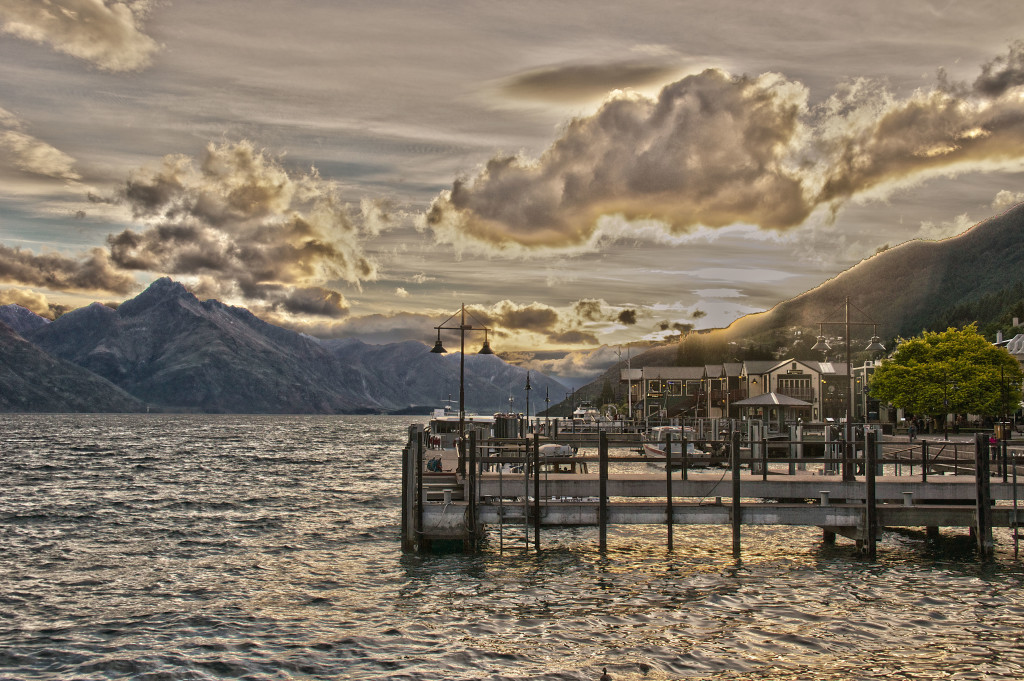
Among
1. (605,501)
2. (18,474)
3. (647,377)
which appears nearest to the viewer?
(605,501)

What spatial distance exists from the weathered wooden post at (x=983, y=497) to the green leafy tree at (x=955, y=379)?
72.5 m

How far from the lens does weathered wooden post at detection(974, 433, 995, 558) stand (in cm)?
2786

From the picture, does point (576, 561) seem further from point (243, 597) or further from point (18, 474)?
point (18, 474)

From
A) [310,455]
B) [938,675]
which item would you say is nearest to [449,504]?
[938,675]

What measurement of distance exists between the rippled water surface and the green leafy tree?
66458 millimetres

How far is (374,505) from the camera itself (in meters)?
49.8

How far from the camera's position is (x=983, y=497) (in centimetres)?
2812

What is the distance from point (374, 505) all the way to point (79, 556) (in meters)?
18.5

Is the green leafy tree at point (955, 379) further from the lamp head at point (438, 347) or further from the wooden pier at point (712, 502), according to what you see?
the wooden pier at point (712, 502)

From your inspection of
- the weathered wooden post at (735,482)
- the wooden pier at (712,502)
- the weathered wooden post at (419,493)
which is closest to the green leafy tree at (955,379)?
the wooden pier at (712,502)

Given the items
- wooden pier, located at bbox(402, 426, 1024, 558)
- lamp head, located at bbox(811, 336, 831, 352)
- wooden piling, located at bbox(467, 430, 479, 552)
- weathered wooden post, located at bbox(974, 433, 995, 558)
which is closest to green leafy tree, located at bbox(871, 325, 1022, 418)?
lamp head, located at bbox(811, 336, 831, 352)

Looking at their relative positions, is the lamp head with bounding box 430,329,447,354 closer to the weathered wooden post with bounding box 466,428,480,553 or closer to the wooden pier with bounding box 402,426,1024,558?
the wooden pier with bounding box 402,426,1024,558

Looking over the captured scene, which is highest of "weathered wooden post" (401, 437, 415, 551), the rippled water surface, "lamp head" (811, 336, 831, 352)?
"lamp head" (811, 336, 831, 352)

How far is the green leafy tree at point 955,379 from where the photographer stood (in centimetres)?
9431
